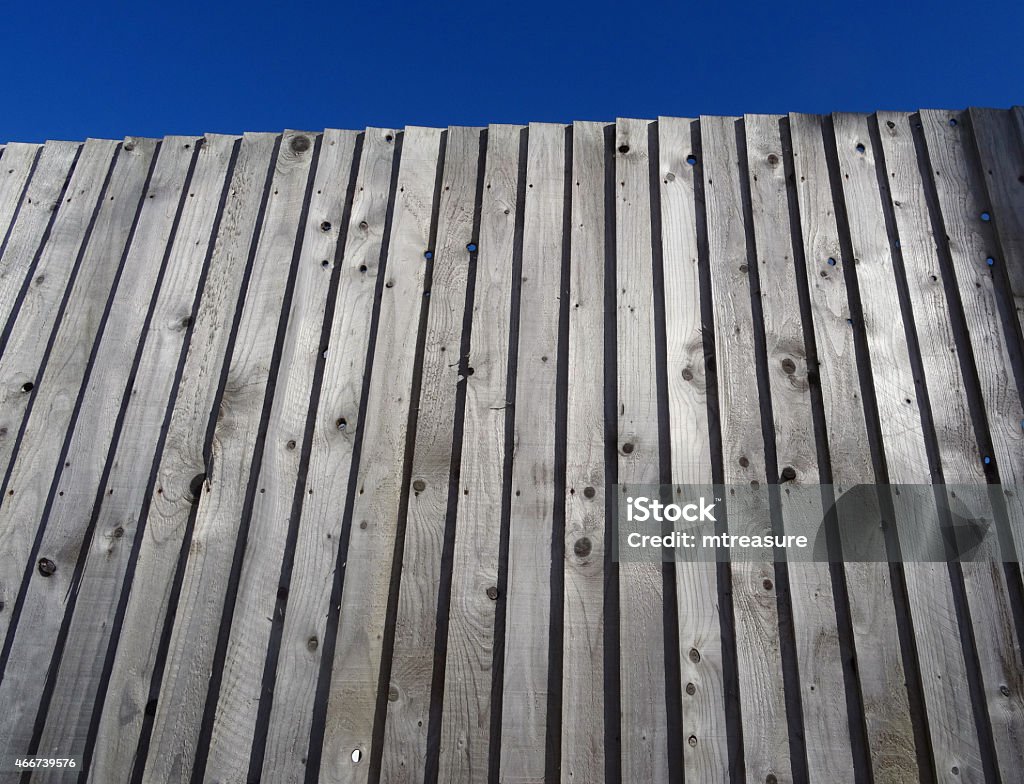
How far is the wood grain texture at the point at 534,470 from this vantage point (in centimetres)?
169

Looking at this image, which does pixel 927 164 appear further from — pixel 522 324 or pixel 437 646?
pixel 437 646

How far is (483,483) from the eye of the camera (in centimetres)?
196

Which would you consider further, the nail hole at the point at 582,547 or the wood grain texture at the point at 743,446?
the nail hole at the point at 582,547

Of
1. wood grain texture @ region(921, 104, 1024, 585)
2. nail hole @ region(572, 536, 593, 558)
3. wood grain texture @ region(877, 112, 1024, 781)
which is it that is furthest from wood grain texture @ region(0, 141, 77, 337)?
wood grain texture @ region(921, 104, 1024, 585)

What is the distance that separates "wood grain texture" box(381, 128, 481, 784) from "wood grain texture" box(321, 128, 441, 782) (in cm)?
5

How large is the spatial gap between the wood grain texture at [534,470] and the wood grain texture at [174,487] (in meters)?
0.92

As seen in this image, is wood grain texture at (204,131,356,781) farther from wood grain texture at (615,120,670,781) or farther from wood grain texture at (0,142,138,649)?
wood grain texture at (615,120,670,781)

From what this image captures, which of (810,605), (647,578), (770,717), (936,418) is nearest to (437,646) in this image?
(647,578)

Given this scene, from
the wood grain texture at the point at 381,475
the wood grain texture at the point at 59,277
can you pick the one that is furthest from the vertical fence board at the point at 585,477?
the wood grain texture at the point at 59,277

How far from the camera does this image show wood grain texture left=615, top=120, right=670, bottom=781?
5.45 ft

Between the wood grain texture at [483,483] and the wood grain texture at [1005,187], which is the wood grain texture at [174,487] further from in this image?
the wood grain texture at [1005,187]

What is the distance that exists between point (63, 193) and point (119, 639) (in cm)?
177

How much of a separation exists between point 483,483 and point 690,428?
24.5 inches

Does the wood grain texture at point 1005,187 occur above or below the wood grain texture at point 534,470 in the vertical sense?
above
